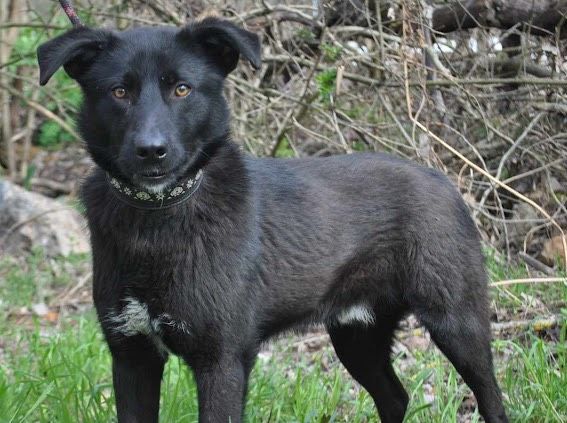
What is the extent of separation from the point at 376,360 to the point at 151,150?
1.65 meters

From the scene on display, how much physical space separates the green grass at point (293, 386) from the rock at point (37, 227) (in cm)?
236

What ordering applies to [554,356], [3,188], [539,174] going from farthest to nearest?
1. [3,188]
2. [539,174]
3. [554,356]

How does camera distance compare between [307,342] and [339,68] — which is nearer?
[339,68]

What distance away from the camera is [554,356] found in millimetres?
4633

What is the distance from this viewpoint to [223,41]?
11.2 ft

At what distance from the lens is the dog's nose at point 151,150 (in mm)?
3074

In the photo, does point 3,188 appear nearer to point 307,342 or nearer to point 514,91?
point 307,342

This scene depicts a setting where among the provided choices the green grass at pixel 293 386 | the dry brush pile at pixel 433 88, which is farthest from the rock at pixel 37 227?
the green grass at pixel 293 386

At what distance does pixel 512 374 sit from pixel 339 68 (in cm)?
184

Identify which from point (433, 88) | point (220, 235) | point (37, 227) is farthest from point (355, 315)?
point (37, 227)

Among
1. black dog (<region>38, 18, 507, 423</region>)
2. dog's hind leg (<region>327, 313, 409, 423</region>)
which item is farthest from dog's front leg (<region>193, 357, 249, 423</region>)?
dog's hind leg (<region>327, 313, 409, 423</region>)

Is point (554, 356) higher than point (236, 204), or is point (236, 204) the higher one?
point (236, 204)

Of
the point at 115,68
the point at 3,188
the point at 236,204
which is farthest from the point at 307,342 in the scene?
the point at 3,188

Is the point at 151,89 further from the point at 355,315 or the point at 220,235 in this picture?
the point at 355,315
